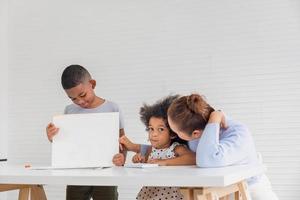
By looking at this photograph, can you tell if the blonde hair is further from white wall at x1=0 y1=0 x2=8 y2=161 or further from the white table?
white wall at x1=0 y1=0 x2=8 y2=161

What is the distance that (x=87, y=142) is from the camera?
1610 millimetres

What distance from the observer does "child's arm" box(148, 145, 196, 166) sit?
5.24 feet

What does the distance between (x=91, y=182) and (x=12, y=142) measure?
8.34 ft

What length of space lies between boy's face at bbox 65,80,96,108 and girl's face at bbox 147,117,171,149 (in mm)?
519

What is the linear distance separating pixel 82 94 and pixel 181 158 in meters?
0.69

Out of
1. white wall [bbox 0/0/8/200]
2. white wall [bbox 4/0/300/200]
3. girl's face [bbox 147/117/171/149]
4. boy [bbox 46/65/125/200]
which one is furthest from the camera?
white wall [bbox 0/0/8/200]

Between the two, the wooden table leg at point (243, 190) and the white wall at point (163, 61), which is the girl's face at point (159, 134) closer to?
the wooden table leg at point (243, 190)

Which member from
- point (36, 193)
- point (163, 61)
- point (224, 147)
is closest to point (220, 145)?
point (224, 147)

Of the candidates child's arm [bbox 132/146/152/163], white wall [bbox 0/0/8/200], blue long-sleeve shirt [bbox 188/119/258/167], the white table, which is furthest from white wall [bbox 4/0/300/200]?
the white table

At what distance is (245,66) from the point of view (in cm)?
286

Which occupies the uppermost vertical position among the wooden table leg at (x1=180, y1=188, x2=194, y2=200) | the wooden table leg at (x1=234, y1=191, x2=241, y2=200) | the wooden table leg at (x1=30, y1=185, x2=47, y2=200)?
the wooden table leg at (x1=180, y1=188, x2=194, y2=200)

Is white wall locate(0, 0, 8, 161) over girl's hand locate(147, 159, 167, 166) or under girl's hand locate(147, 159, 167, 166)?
over

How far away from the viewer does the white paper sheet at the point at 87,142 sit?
1.59m

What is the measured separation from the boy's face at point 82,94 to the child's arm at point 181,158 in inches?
23.0
